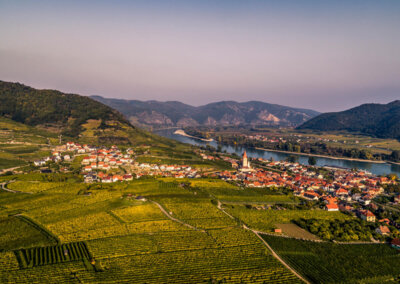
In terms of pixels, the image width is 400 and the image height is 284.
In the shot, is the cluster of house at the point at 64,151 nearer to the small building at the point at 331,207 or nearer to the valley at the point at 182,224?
the valley at the point at 182,224

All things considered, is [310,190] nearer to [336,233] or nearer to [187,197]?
[336,233]

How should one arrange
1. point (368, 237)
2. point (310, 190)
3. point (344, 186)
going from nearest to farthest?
point (368, 237) < point (310, 190) < point (344, 186)

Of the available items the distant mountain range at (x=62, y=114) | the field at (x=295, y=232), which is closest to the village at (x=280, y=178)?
the field at (x=295, y=232)

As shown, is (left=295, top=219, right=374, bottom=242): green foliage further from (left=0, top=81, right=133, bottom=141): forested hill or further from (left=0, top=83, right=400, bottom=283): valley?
(left=0, top=81, right=133, bottom=141): forested hill

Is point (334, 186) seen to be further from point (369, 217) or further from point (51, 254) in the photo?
point (51, 254)

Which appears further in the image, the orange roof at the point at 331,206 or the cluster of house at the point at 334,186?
the cluster of house at the point at 334,186

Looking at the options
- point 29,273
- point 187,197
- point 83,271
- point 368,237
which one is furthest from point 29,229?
point 368,237

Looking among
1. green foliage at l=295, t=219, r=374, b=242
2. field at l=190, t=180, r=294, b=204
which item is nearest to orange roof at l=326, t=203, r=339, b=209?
green foliage at l=295, t=219, r=374, b=242
